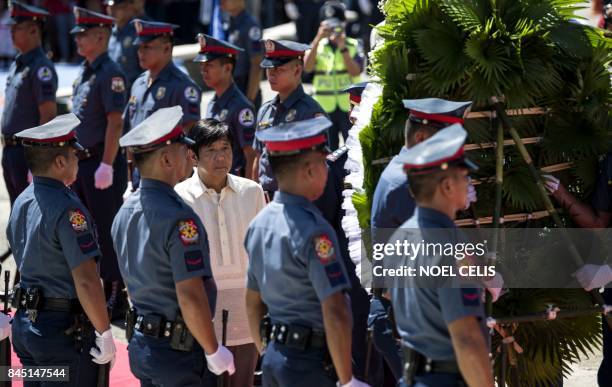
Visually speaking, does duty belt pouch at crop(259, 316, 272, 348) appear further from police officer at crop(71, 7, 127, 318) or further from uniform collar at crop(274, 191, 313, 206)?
police officer at crop(71, 7, 127, 318)

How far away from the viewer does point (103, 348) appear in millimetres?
5020

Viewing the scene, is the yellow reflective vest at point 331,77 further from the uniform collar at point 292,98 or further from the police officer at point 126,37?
the uniform collar at point 292,98

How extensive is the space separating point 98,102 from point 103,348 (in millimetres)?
3616

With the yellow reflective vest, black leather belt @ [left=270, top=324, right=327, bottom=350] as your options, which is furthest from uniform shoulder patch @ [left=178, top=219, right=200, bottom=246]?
the yellow reflective vest

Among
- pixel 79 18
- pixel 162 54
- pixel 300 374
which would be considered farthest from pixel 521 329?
pixel 79 18

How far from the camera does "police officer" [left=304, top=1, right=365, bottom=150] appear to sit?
418 inches

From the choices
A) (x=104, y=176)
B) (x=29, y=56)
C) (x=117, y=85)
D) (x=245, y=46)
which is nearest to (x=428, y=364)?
(x=104, y=176)

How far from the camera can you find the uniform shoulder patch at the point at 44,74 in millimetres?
8719

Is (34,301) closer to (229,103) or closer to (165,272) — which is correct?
(165,272)

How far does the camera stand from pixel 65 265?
16.5 feet

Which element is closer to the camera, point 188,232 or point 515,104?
point 188,232

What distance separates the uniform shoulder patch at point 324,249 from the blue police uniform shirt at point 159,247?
65 centimetres

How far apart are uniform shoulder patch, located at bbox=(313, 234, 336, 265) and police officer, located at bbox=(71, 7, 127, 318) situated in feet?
13.6

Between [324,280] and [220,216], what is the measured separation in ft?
4.61
